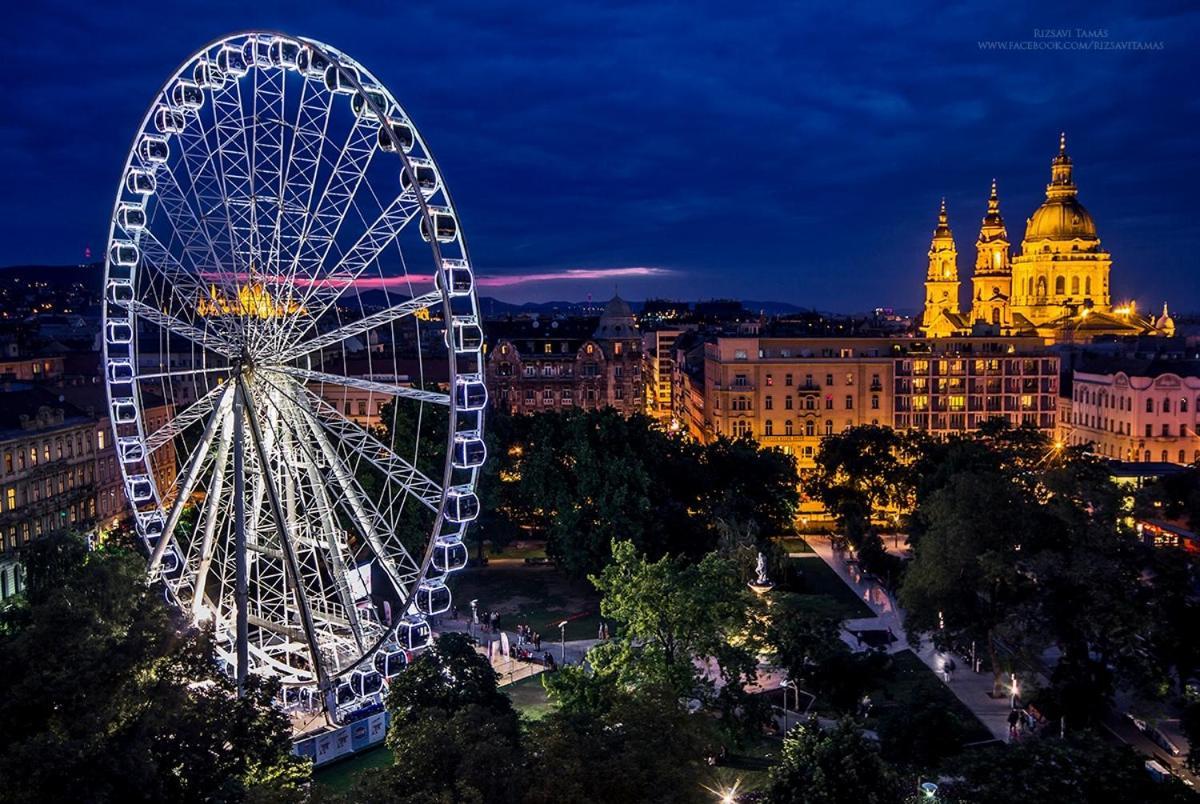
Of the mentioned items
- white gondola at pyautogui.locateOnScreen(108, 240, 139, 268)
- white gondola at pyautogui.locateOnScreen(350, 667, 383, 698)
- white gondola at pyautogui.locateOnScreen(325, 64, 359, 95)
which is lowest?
white gondola at pyautogui.locateOnScreen(350, 667, 383, 698)

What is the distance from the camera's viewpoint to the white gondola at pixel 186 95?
39.7 meters

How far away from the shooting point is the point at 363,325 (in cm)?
3550

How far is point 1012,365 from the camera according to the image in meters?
104

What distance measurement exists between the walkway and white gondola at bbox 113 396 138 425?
33.8 metres

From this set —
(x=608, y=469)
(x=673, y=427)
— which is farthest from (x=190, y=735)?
(x=673, y=427)

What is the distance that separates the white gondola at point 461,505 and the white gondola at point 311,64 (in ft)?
51.1

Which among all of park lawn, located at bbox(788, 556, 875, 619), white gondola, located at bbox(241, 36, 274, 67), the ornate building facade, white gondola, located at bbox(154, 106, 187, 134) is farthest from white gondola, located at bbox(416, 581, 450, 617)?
the ornate building facade

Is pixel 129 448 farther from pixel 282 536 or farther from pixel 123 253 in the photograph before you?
pixel 282 536

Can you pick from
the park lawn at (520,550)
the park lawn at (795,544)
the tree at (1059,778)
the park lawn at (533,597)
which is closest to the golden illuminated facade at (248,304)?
the park lawn at (533,597)

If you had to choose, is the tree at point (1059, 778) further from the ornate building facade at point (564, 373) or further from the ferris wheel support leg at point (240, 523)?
the ornate building facade at point (564, 373)

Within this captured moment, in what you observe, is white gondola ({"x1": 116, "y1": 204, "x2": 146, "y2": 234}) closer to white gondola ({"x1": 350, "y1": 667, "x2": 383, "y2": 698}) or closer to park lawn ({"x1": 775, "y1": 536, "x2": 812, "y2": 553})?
white gondola ({"x1": 350, "y1": 667, "x2": 383, "y2": 698})

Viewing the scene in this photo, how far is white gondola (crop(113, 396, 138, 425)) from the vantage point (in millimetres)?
41281

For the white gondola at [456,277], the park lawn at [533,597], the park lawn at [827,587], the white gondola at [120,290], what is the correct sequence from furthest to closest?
the park lawn at [827,587] < the park lawn at [533,597] < the white gondola at [120,290] < the white gondola at [456,277]

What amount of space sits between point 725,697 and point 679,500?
3403 cm
